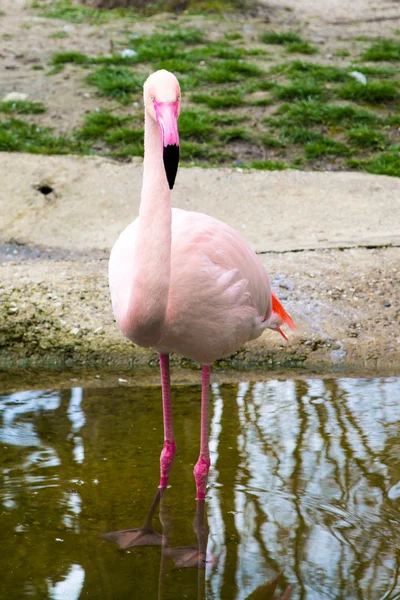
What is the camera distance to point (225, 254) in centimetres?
288

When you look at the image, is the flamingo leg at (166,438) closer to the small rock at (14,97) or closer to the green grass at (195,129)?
the green grass at (195,129)

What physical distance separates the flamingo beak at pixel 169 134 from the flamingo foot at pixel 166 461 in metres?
1.32

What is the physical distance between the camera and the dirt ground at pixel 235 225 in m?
4.27

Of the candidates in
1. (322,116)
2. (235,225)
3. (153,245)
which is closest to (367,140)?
(322,116)

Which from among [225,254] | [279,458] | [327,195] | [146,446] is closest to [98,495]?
[146,446]

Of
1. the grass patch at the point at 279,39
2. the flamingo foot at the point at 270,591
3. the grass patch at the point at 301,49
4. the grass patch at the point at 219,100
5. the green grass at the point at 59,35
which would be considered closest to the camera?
the flamingo foot at the point at 270,591

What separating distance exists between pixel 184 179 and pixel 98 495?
10.6 ft

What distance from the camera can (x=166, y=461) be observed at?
326 cm

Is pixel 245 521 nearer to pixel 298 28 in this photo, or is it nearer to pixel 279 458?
pixel 279 458

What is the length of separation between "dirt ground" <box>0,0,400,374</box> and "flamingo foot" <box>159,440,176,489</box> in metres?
1.01

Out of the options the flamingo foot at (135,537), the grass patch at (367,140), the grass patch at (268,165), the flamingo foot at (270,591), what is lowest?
the flamingo foot at (135,537)

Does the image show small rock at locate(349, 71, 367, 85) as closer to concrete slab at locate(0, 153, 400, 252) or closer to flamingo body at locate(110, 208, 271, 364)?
concrete slab at locate(0, 153, 400, 252)

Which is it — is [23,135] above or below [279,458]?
above

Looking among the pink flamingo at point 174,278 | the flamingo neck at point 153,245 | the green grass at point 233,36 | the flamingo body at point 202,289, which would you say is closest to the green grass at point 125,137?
the green grass at point 233,36
